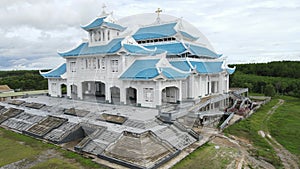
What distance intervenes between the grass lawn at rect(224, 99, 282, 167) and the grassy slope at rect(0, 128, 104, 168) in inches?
331

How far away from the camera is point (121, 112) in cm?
1555

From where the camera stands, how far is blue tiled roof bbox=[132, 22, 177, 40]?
22328 mm

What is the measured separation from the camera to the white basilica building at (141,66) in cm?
1722

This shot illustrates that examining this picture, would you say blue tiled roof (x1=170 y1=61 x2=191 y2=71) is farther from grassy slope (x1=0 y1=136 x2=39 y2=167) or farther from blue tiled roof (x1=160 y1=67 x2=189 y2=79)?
grassy slope (x1=0 y1=136 x2=39 y2=167)

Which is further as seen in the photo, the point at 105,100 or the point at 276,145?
the point at 105,100

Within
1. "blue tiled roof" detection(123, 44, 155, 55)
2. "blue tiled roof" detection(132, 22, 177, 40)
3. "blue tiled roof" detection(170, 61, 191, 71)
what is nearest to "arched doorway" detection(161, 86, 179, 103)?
"blue tiled roof" detection(170, 61, 191, 71)

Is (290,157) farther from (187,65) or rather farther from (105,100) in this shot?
(105,100)

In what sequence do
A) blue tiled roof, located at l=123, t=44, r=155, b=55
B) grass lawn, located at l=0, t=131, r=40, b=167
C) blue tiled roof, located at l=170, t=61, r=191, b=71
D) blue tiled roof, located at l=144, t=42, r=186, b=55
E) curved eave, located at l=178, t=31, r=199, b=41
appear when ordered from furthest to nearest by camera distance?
curved eave, located at l=178, t=31, r=199, b=41 < blue tiled roof, located at l=144, t=42, r=186, b=55 < blue tiled roof, located at l=170, t=61, r=191, b=71 < blue tiled roof, located at l=123, t=44, r=155, b=55 < grass lawn, located at l=0, t=131, r=40, b=167

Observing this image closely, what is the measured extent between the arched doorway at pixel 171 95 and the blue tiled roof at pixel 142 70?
2.92m

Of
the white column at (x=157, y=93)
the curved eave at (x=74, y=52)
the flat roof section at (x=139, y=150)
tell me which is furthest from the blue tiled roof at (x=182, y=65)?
the flat roof section at (x=139, y=150)

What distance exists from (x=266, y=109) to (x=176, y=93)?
480 inches

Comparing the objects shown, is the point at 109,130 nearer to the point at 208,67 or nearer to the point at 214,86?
the point at 208,67

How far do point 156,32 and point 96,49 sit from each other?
6616 mm

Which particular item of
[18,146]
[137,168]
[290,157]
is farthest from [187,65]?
[18,146]
